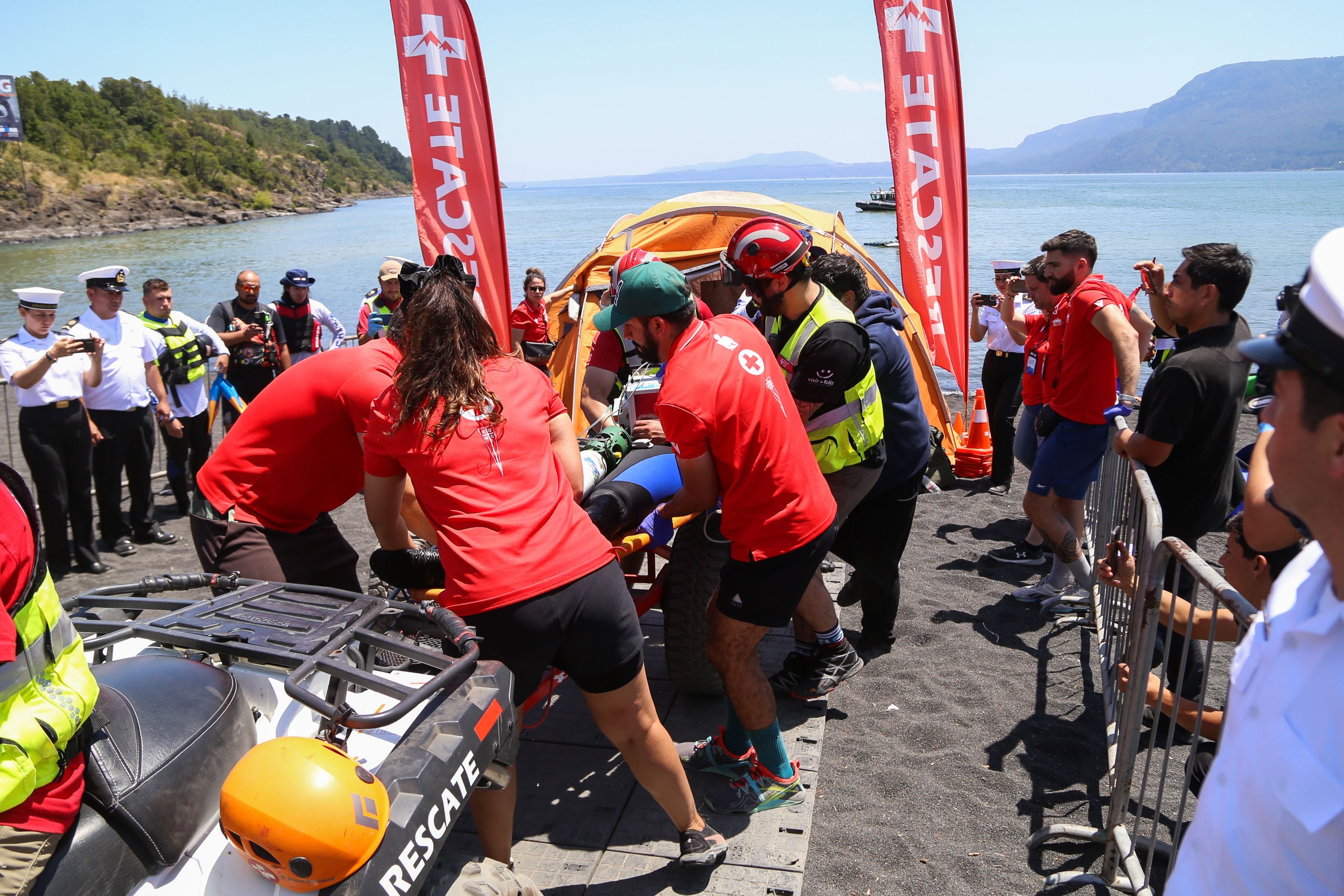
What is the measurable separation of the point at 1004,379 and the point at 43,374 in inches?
288

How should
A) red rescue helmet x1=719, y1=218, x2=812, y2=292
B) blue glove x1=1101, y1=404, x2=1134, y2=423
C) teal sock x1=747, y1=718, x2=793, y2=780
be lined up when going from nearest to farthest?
teal sock x1=747, y1=718, x2=793, y2=780
red rescue helmet x1=719, y1=218, x2=812, y2=292
blue glove x1=1101, y1=404, x2=1134, y2=423

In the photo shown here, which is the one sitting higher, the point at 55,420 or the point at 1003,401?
the point at 55,420

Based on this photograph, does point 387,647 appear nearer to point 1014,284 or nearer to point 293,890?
point 293,890

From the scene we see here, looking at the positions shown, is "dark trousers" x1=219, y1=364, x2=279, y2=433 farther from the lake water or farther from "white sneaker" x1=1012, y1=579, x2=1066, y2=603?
the lake water

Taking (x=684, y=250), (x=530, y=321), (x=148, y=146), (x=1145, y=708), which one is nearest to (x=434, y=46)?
(x=684, y=250)

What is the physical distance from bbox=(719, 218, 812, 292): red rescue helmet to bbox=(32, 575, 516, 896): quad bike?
6.50ft

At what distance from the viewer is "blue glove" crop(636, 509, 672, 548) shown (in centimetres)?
384

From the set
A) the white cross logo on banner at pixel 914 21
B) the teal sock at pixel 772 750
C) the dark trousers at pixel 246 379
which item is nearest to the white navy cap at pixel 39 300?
the dark trousers at pixel 246 379

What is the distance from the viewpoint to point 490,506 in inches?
97.5

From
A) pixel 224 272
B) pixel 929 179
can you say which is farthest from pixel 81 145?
pixel 929 179

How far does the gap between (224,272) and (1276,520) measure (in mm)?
42805

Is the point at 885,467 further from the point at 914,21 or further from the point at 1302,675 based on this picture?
the point at 914,21

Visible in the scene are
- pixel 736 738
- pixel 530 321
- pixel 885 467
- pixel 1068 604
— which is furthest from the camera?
pixel 530 321

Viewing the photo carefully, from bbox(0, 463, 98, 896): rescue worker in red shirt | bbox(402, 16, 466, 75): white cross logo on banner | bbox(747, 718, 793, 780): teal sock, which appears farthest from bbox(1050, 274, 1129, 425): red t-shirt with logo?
bbox(402, 16, 466, 75): white cross logo on banner
